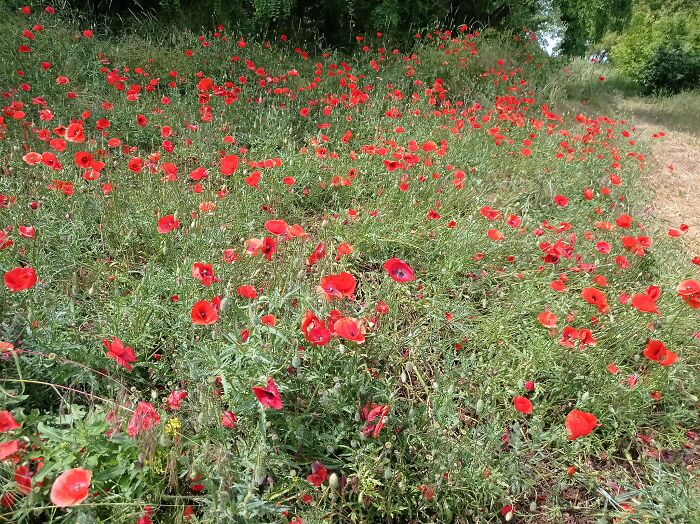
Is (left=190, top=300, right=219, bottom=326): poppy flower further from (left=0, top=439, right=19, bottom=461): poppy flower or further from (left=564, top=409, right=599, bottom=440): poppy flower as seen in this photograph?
(left=564, top=409, right=599, bottom=440): poppy flower

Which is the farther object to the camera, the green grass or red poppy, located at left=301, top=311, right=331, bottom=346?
the green grass

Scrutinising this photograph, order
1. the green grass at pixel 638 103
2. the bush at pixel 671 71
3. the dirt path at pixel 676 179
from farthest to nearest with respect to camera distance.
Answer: the bush at pixel 671 71
the green grass at pixel 638 103
the dirt path at pixel 676 179

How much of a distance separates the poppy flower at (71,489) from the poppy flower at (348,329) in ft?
2.55

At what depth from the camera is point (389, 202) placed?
10.8 ft

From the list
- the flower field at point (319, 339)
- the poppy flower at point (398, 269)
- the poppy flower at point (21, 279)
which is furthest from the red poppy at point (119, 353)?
the poppy flower at point (398, 269)

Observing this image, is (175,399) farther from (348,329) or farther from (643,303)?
(643,303)

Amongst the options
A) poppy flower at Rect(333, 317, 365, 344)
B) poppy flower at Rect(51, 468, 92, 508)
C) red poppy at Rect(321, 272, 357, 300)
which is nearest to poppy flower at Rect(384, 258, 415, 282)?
red poppy at Rect(321, 272, 357, 300)

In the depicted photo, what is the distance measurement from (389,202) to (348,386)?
1.76 m

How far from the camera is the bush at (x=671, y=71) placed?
1094 centimetres

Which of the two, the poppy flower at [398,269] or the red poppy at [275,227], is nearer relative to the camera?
the poppy flower at [398,269]

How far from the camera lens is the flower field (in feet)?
4.89

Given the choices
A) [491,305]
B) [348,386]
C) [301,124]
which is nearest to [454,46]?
[301,124]

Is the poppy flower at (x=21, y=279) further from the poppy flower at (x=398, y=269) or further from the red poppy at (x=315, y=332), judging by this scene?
the poppy flower at (x=398, y=269)

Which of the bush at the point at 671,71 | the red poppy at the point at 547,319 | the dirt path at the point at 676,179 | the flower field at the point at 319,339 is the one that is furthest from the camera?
the bush at the point at 671,71
